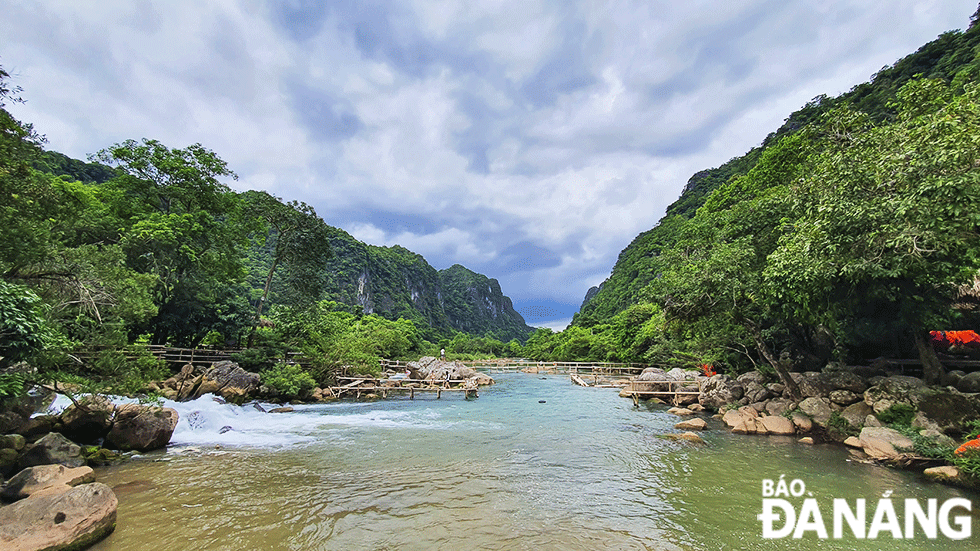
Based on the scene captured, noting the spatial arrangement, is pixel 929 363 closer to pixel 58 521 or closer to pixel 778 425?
pixel 778 425

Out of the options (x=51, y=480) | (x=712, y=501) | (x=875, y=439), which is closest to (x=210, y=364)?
(x=51, y=480)

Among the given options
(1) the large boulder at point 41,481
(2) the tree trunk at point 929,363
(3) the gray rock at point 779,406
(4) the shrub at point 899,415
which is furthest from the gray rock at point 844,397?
(1) the large boulder at point 41,481

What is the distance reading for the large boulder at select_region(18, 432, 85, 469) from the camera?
276 inches

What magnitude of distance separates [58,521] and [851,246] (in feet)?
45.5

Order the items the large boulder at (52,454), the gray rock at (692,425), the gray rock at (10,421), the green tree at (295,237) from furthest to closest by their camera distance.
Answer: the green tree at (295,237) → the gray rock at (692,425) → the gray rock at (10,421) → the large boulder at (52,454)

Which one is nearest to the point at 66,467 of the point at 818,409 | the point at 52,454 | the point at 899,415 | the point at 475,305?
the point at 52,454

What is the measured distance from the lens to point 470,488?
Answer: 7184 millimetres

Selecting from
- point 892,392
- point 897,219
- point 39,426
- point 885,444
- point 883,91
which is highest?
point 883,91

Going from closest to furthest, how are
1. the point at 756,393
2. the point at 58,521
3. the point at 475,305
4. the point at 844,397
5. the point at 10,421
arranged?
the point at 58,521 → the point at 10,421 → the point at 844,397 → the point at 756,393 → the point at 475,305

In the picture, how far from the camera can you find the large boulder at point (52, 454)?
7016 millimetres

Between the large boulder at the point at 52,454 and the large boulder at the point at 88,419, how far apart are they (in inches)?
53.0

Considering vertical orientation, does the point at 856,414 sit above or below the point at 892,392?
below

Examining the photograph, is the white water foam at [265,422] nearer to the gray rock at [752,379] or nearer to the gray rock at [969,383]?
the gray rock at [752,379]

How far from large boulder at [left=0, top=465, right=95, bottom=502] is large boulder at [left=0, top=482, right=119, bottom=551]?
80 cm
